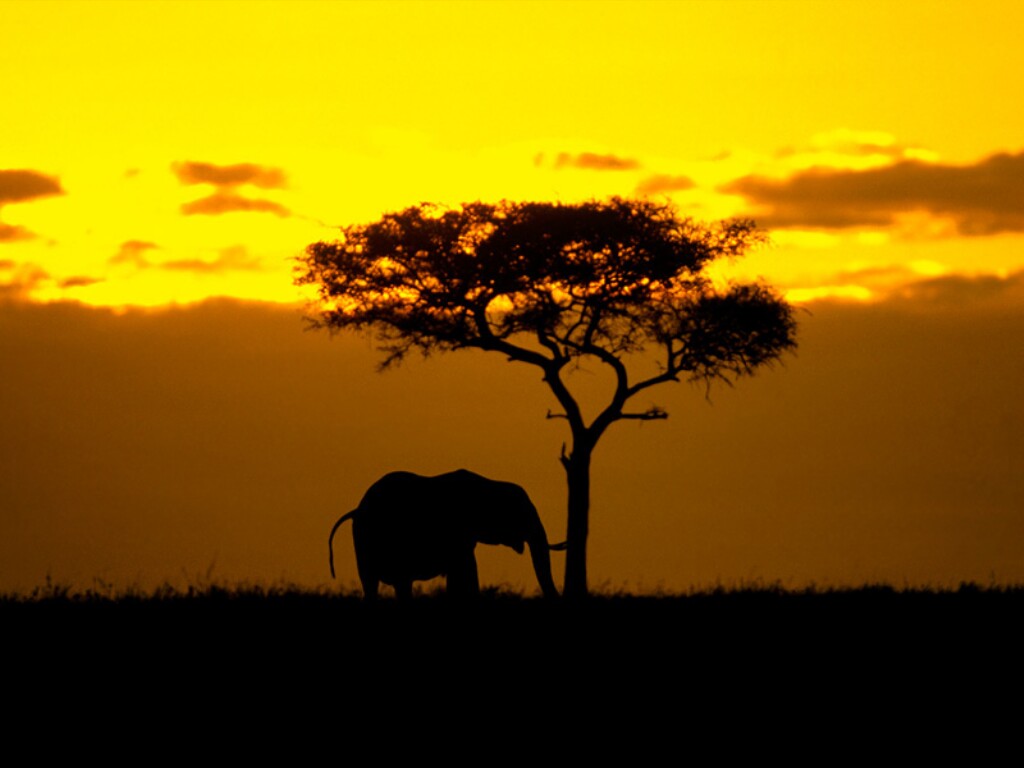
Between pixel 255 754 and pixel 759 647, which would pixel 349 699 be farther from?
pixel 759 647

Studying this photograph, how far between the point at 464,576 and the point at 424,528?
1.07m

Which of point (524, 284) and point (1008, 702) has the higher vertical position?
point (524, 284)

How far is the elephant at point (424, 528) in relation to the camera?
29.7 meters

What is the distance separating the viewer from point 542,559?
32031mm

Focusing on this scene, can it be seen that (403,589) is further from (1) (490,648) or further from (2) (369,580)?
(1) (490,648)

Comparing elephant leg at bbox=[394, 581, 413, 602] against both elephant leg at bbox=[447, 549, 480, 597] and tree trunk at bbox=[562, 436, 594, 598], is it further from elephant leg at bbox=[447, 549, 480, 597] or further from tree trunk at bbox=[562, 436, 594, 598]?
tree trunk at bbox=[562, 436, 594, 598]

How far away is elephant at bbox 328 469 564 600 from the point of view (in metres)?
29.7

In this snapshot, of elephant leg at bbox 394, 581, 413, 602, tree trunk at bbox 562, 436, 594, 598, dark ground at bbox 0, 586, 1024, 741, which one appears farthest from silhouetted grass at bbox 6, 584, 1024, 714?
tree trunk at bbox 562, 436, 594, 598

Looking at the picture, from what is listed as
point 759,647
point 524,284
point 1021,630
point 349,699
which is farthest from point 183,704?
point 524,284

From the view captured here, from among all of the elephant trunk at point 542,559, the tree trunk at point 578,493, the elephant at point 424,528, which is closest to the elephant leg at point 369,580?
the elephant at point 424,528

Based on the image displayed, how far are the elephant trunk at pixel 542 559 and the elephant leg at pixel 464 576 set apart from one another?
174 centimetres

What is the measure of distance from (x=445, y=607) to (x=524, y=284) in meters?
13.9

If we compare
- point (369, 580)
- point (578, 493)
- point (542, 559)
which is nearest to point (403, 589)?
point (369, 580)

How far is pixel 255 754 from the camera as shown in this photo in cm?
1438
